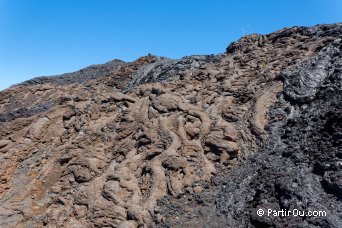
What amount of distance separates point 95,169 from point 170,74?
6.68 metres

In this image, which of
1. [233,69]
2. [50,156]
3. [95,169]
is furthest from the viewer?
[233,69]

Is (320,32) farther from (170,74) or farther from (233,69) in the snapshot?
(170,74)

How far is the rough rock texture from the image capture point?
24.1 ft

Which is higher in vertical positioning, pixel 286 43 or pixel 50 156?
pixel 286 43

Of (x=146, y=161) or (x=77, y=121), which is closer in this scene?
(x=146, y=161)

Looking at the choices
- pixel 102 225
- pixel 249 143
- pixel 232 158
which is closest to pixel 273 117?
pixel 249 143

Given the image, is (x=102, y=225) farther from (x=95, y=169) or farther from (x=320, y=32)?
(x=320, y=32)

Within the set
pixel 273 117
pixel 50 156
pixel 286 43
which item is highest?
pixel 286 43

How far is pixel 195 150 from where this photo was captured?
9.16 meters

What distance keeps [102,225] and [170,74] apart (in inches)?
331

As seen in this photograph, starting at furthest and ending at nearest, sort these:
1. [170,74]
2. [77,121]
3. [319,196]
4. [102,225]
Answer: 1. [170,74]
2. [77,121]
3. [102,225]
4. [319,196]

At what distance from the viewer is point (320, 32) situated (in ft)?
43.5

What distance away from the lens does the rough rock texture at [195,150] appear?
7.34 metres

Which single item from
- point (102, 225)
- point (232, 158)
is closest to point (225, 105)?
point (232, 158)
